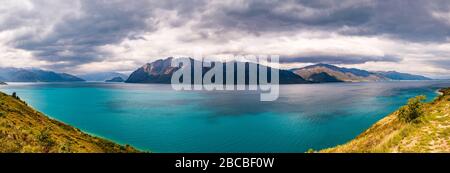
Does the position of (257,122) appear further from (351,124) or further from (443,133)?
(443,133)

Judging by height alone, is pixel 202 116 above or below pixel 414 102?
below

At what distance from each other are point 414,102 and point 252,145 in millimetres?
49435

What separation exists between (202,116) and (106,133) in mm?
44371

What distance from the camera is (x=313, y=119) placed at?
111000mm

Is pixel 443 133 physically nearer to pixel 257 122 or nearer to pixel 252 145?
pixel 252 145

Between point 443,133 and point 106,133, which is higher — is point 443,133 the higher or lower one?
the higher one

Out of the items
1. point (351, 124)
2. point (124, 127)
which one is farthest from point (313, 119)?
point (124, 127)
